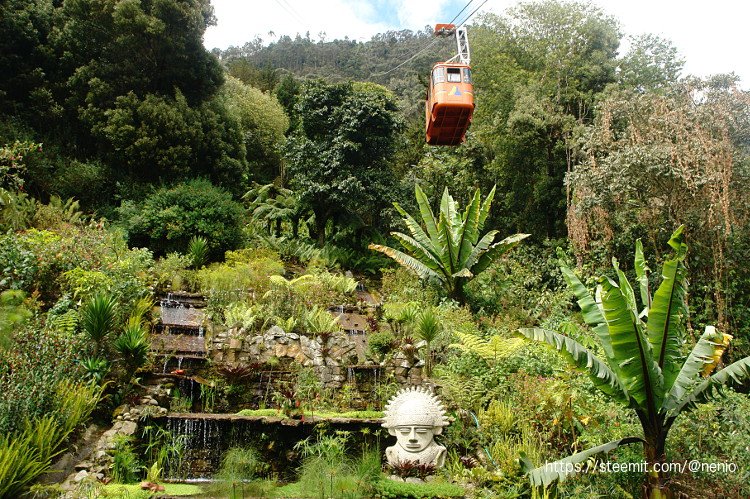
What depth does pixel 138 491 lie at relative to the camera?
5508 mm

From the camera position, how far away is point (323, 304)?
1172 cm

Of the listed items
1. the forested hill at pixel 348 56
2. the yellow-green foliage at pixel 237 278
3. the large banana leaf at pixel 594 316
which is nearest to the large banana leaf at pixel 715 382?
the large banana leaf at pixel 594 316

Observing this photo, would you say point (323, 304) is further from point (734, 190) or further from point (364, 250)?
point (734, 190)

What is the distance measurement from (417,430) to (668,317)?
3246mm

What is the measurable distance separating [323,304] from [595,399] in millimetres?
6712

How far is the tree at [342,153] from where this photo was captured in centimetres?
1551

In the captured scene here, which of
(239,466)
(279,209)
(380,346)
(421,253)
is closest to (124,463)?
(239,466)

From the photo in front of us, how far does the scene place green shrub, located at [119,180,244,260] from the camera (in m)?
13.4

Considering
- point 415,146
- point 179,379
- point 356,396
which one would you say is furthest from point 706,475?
point 415,146

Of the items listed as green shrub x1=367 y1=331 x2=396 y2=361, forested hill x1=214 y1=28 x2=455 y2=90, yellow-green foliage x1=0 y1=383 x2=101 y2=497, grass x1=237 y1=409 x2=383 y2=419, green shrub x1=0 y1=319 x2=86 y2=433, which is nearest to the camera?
yellow-green foliage x1=0 y1=383 x2=101 y2=497

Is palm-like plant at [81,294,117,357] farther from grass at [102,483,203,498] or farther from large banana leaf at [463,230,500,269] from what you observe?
large banana leaf at [463,230,500,269]

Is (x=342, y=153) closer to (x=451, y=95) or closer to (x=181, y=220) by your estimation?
(x=181, y=220)

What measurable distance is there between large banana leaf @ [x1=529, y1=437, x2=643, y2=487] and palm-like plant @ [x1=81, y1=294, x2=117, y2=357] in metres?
6.20

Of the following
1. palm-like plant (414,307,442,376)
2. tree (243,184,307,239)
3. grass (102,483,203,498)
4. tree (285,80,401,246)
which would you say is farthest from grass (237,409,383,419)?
tree (243,184,307,239)
